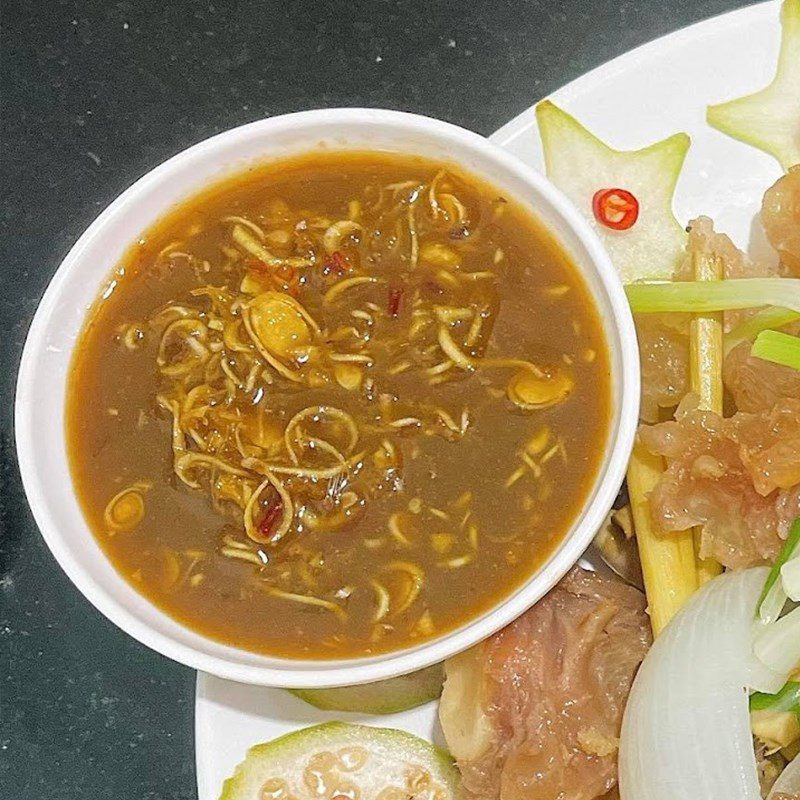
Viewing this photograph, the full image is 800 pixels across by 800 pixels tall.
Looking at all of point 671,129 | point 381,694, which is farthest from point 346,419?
point 671,129

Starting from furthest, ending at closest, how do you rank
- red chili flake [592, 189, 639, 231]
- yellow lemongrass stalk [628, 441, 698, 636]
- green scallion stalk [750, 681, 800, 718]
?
red chili flake [592, 189, 639, 231] < yellow lemongrass stalk [628, 441, 698, 636] < green scallion stalk [750, 681, 800, 718]

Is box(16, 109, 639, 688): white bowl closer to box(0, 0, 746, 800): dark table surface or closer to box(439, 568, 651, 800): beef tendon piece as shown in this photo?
box(439, 568, 651, 800): beef tendon piece

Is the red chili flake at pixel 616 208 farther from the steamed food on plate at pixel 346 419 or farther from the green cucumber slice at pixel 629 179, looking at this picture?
the steamed food on plate at pixel 346 419

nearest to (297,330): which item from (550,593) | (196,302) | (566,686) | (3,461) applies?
(196,302)

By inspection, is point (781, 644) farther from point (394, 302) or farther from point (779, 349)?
point (394, 302)

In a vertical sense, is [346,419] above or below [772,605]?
above

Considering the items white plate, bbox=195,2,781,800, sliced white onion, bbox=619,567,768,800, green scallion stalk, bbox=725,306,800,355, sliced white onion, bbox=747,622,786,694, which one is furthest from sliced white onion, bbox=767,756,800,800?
green scallion stalk, bbox=725,306,800,355
